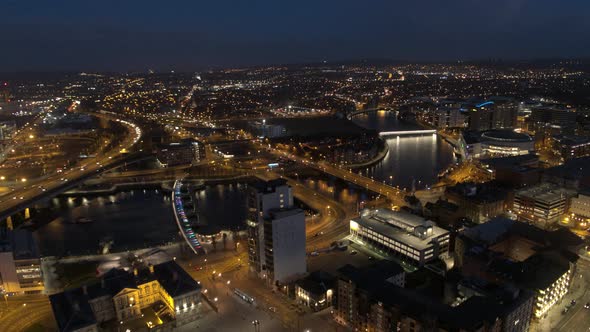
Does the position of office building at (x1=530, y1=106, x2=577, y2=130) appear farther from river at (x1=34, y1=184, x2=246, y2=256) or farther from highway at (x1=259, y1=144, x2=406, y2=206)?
river at (x1=34, y1=184, x2=246, y2=256)

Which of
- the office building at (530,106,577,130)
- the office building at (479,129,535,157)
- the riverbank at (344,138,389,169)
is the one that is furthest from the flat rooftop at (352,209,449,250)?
the office building at (530,106,577,130)

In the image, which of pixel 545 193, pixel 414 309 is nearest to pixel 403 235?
pixel 414 309

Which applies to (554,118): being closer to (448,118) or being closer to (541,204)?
(448,118)

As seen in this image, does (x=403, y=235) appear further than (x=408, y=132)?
No

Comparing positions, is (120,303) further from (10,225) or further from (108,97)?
(108,97)

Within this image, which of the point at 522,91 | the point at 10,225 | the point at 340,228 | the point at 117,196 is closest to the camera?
the point at 340,228

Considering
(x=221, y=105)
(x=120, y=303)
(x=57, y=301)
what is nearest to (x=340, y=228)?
(x=120, y=303)
